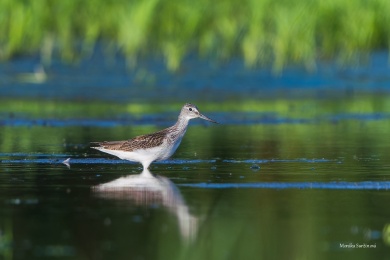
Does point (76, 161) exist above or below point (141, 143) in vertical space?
below

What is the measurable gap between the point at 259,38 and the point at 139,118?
5.65 meters

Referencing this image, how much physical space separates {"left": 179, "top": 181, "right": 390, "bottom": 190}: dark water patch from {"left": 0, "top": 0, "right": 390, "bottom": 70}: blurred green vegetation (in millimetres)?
11505

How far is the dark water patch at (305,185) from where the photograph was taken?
9.48 metres

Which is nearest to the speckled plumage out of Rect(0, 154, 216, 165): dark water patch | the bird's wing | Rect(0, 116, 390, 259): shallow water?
the bird's wing

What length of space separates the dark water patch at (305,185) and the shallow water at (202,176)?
0.02m

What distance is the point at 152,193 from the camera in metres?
9.13

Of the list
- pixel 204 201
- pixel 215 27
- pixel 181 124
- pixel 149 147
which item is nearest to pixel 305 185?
pixel 204 201

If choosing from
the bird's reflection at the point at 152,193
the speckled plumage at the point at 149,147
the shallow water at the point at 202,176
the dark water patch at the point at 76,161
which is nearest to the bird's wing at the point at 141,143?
the speckled plumage at the point at 149,147

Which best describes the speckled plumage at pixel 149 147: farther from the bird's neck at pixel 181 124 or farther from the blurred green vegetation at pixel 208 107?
the blurred green vegetation at pixel 208 107

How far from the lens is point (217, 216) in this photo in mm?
8047

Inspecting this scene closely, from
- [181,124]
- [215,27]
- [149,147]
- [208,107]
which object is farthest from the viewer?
[215,27]

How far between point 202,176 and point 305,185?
1.09 meters

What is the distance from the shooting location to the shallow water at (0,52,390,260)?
7168mm

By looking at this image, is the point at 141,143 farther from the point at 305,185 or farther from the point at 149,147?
the point at 305,185
